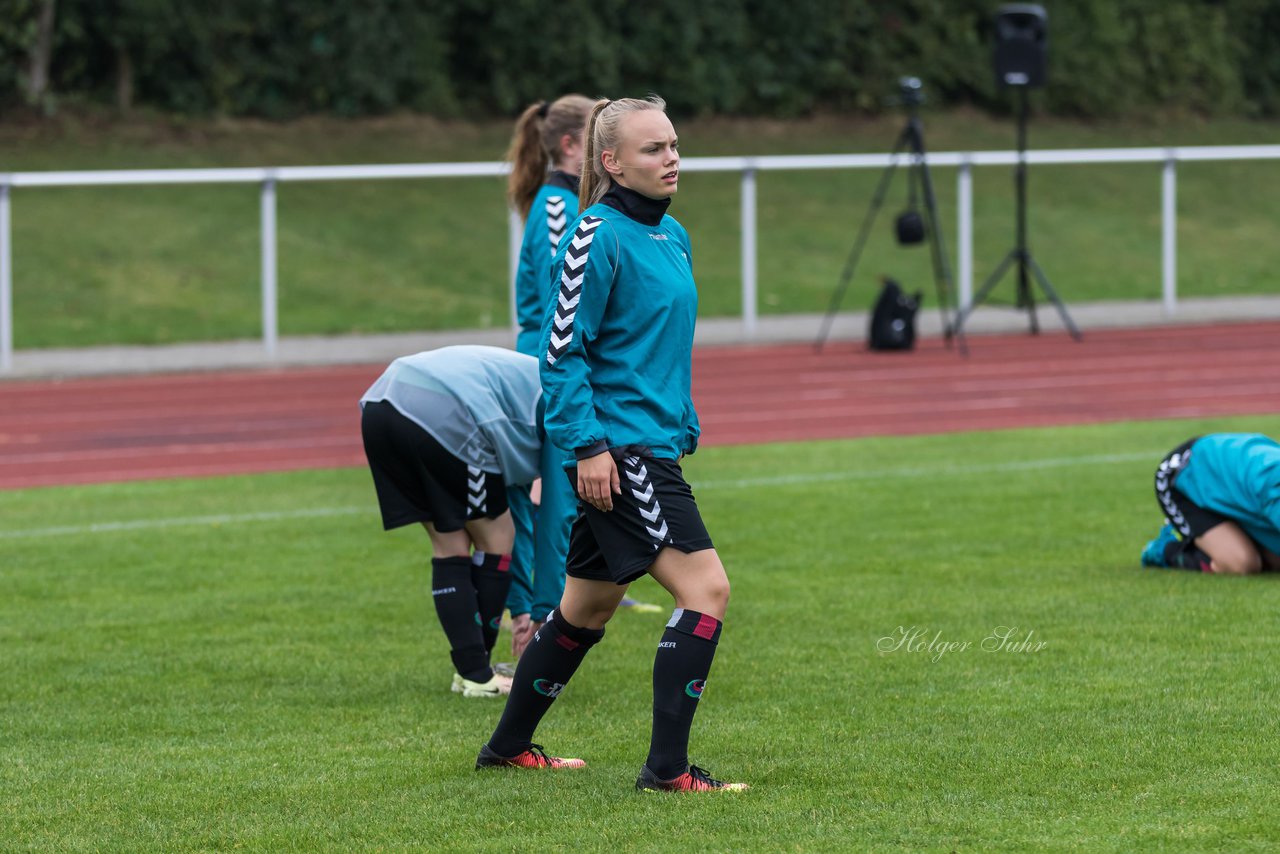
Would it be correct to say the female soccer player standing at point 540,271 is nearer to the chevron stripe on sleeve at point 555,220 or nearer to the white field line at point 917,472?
the chevron stripe on sleeve at point 555,220

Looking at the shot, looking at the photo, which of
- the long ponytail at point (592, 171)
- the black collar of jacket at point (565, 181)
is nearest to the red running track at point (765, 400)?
the black collar of jacket at point (565, 181)

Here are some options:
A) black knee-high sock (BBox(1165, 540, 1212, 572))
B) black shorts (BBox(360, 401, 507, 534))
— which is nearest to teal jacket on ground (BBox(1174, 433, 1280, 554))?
black knee-high sock (BBox(1165, 540, 1212, 572))

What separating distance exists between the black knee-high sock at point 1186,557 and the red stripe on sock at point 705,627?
3828mm

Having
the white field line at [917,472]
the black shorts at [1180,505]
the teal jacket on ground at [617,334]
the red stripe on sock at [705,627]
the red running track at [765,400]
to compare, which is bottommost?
the red running track at [765,400]

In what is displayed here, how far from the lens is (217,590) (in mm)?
8328

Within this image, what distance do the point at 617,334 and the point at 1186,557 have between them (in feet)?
13.6

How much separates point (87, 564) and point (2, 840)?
4.41 meters

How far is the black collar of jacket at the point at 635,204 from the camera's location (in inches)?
193

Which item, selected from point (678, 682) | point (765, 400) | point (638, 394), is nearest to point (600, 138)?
point (638, 394)

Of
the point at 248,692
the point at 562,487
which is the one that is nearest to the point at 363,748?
the point at 248,692

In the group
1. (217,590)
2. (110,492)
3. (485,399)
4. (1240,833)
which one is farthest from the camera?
(110,492)

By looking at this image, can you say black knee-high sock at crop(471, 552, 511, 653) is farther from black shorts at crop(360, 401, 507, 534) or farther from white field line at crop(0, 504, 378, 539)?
white field line at crop(0, 504, 378, 539)

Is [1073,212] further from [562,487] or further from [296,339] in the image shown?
[562,487]

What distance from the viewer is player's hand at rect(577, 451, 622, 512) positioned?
15.6 feet
